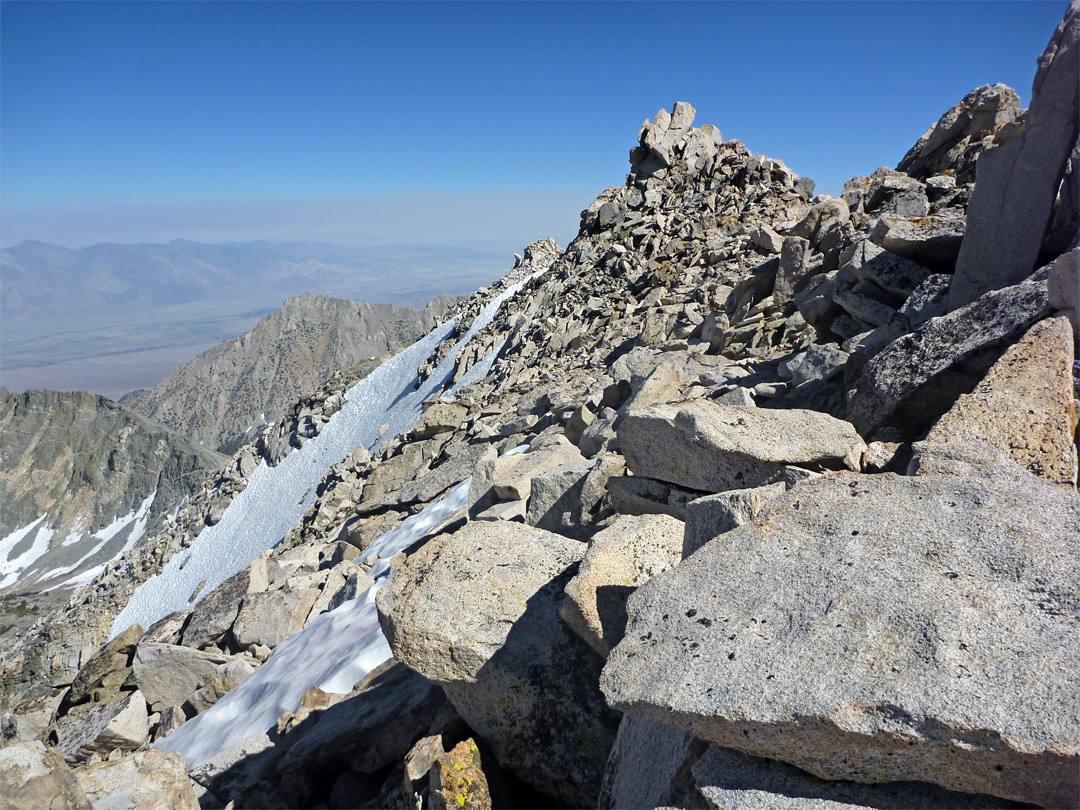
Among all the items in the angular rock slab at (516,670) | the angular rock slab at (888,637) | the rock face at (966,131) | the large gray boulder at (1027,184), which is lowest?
the angular rock slab at (516,670)

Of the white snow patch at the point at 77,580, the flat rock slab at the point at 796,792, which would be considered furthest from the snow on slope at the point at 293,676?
the white snow patch at the point at 77,580

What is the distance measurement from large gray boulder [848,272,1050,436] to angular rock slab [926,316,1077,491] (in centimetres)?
28

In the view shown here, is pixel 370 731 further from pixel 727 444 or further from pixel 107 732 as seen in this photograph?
pixel 107 732

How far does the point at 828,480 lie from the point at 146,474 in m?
179

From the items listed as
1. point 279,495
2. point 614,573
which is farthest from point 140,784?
point 279,495

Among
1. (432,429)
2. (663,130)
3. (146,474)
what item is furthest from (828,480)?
(146,474)

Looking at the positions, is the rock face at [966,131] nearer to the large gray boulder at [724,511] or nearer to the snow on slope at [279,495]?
the large gray boulder at [724,511]

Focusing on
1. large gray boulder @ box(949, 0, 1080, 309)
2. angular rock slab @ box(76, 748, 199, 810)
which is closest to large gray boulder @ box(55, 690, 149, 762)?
angular rock slab @ box(76, 748, 199, 810)

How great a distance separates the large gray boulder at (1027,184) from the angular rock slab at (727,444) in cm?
358

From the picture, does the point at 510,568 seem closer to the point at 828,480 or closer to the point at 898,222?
the point at 828,480

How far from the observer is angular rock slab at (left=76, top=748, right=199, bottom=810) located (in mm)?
5051

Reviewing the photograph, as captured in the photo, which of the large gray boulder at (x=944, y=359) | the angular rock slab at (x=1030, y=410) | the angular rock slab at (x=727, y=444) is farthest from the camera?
the large gray boulder at (x=944, y=359)

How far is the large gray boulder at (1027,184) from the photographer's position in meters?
7.43

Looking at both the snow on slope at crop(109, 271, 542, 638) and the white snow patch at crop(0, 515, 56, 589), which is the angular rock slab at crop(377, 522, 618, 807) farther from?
the white snow patch at crop(0, 515, 56, 589)
